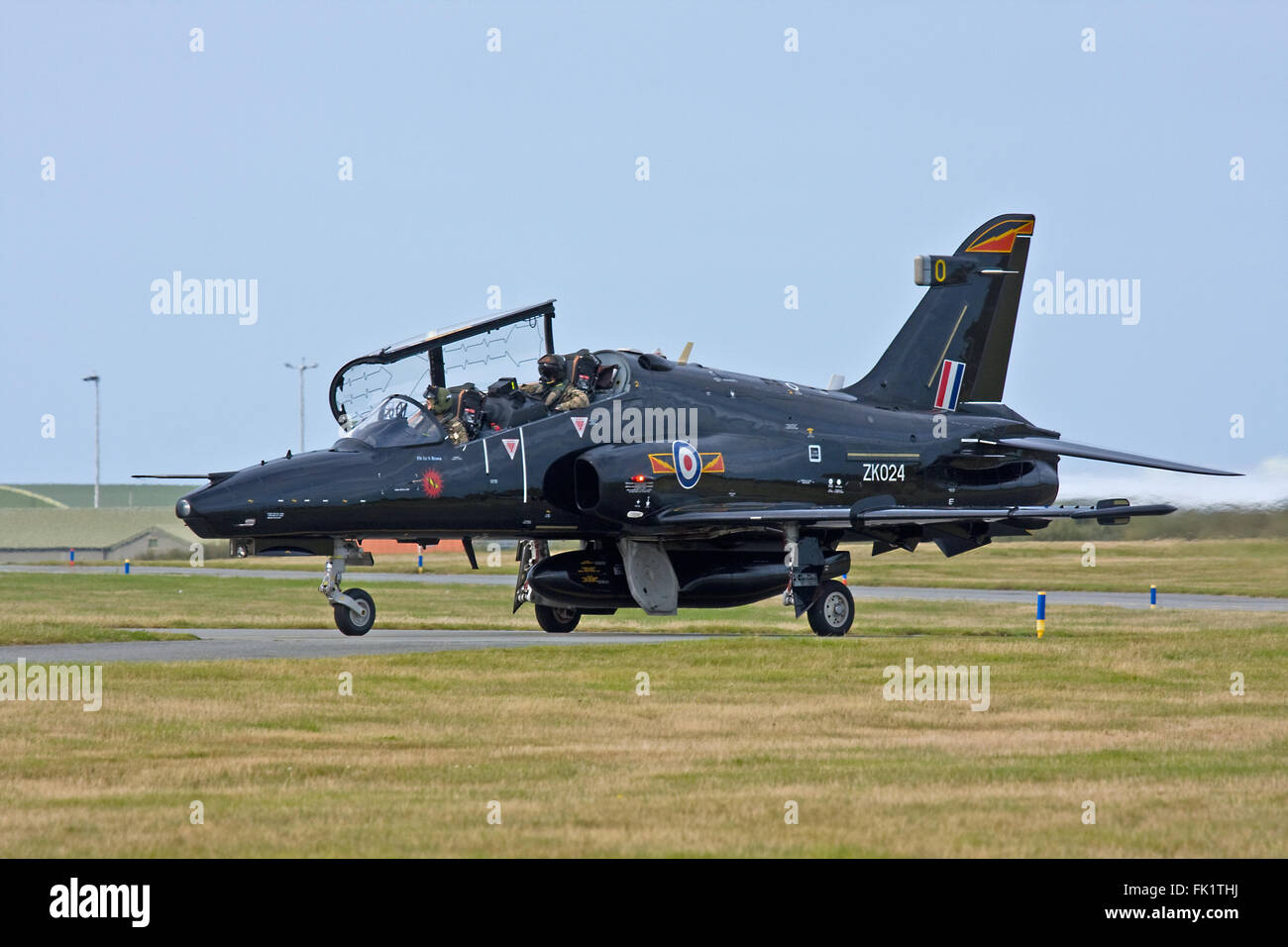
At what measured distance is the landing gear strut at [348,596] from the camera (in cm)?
2398

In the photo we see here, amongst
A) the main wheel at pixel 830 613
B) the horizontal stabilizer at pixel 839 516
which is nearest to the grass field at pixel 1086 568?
the main wheel at pixel 830 613

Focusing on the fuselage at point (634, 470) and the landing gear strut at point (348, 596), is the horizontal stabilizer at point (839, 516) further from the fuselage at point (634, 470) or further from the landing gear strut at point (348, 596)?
the landing gear strut at point (348, 596)

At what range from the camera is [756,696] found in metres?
16.7

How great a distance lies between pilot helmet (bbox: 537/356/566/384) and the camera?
25375 millimetres

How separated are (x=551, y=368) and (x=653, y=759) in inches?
526

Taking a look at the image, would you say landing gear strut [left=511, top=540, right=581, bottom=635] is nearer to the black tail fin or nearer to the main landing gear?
the main landing gear

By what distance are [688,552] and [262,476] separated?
24.4ft

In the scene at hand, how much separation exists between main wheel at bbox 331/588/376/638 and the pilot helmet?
14.1 feet

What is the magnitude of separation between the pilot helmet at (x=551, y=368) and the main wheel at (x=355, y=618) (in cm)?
429

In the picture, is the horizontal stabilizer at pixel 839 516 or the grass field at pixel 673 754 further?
the horizontal stabilizer at pixel 839 516

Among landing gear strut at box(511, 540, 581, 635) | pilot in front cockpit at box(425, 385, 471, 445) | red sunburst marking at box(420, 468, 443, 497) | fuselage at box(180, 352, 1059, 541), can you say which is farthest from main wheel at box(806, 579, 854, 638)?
red sunburst marking at box(420, 468, 443, 497)

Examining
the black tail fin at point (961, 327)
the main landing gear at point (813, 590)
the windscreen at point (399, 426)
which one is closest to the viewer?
the windscreen at point (399, 426)
